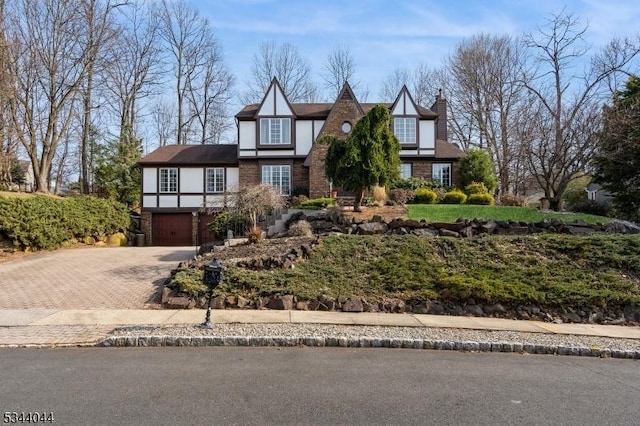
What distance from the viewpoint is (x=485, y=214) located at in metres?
19.3

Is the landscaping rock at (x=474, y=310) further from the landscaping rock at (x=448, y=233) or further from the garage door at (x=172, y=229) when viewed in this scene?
the garage door at (x=172, y=229)

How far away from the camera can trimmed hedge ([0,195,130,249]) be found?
1689 centimetres

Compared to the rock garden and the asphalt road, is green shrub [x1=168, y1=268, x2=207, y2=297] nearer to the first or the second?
the rock garden

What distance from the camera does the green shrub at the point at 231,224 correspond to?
17797 millimetres

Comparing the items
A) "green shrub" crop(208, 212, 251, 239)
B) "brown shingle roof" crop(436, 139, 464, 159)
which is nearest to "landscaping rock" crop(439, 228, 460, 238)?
"green shrub" crop(208, 212, 251, 239)

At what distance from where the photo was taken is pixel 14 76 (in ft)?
71.6

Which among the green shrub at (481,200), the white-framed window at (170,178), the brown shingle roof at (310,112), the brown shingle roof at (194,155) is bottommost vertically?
the green shrub at (481,200)

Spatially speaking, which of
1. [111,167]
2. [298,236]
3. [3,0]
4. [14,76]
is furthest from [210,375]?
[111,167]

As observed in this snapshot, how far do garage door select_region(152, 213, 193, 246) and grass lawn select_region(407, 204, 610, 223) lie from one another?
16.0m

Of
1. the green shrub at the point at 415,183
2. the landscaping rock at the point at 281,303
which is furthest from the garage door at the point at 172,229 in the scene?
the landscaping rock at the point at 281,303

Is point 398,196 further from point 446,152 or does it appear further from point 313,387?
point 313,387

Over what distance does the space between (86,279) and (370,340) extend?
9370 mm

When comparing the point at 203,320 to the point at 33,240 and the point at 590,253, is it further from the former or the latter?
the point at 33,240

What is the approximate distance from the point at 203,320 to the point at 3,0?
24319 millimetres
